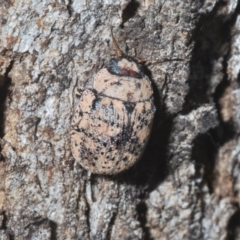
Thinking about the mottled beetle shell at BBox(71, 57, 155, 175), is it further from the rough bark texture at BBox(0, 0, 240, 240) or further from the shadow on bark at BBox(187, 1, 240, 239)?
the shadow on bark at BBox(187, 1, 240, 239)

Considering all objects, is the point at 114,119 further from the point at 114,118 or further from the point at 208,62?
the point at 208,62

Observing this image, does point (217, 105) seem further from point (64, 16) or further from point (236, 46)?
point (64, 16)

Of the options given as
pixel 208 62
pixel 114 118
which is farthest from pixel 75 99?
pixel 208 62

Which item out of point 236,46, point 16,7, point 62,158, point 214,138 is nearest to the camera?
point 16,7

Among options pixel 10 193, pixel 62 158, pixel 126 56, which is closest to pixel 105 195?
pixel 62 158

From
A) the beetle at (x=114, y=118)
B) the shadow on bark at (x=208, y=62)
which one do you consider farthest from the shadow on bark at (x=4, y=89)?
the shadow on bark at (x=208, y=62)
